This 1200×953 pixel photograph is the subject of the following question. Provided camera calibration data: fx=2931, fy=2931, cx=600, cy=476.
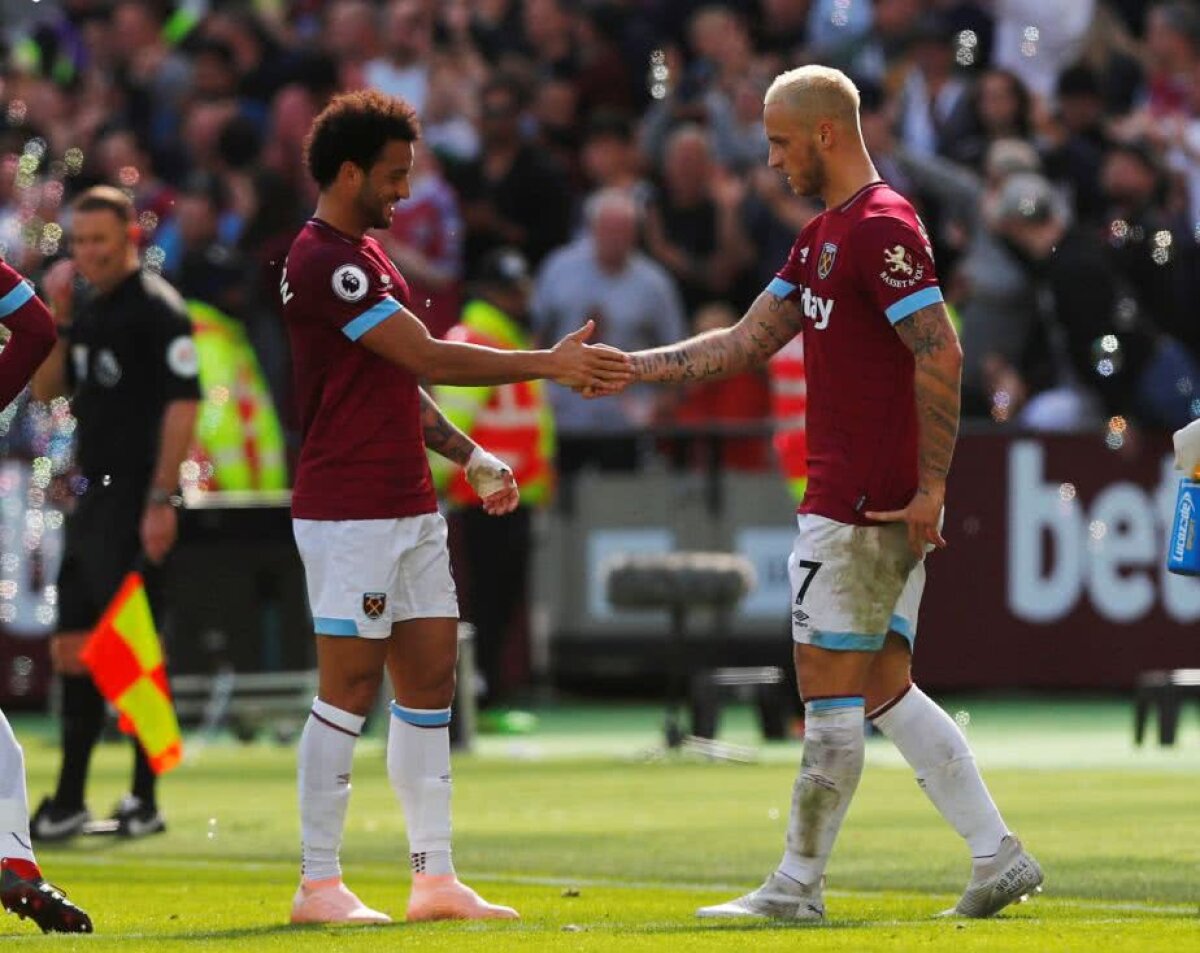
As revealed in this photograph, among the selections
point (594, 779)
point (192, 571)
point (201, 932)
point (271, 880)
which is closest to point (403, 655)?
point (201, 932)

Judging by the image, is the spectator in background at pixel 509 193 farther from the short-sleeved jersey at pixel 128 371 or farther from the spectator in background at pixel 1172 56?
the short-sleeved jersey at pixel 128 371

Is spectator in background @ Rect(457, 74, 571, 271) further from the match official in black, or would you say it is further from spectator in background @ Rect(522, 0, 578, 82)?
the match official in black

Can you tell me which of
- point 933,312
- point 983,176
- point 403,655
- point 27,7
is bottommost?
point 403,655

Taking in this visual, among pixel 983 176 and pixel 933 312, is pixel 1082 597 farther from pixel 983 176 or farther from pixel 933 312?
pixel 933 312

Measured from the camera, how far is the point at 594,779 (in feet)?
47.6

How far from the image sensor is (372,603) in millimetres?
8531

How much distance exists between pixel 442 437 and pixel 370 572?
637 mm

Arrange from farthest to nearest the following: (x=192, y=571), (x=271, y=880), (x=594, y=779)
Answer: (x=192, y=571), (x=594, y=779), (x=271, y=880)

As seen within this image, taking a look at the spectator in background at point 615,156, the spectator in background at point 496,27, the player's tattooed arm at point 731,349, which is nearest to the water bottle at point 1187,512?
the player's tattooed arm at point 731,349

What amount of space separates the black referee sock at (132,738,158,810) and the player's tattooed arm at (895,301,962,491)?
4929 mm

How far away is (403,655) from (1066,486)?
10548 millimetres

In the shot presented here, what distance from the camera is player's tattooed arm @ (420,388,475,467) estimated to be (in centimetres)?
891

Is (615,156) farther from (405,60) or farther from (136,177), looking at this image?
(136,177)

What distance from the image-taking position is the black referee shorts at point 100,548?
39.5ft
